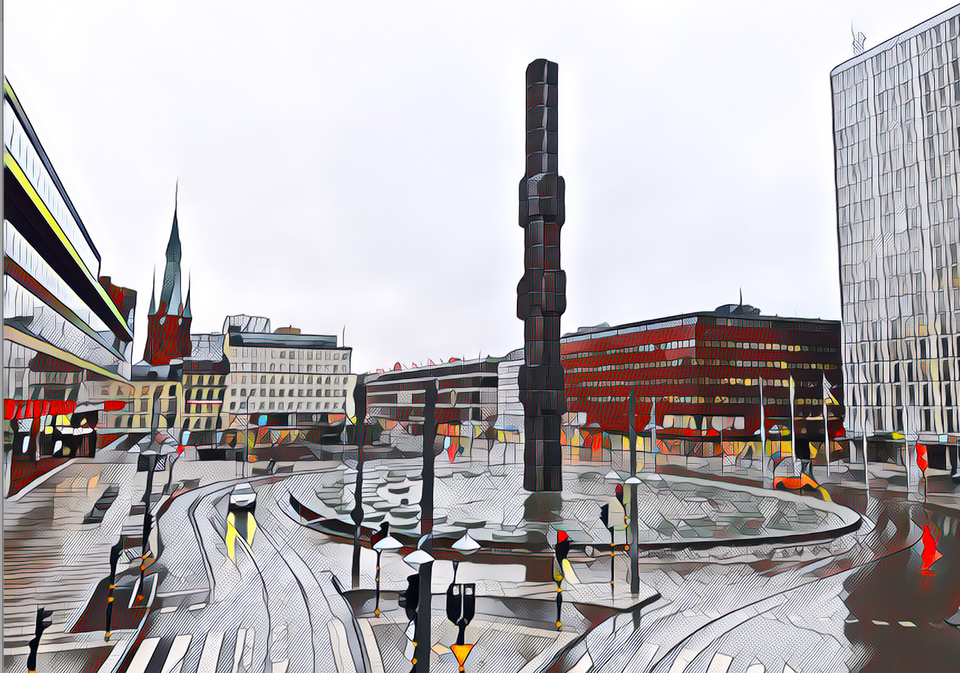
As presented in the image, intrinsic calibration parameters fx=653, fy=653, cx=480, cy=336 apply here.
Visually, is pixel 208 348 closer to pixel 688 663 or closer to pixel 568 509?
pixel 568 509

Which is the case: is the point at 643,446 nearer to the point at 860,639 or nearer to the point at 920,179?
the point at 920,179

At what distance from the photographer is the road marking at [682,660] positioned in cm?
983

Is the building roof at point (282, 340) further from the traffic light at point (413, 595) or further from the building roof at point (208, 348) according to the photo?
the traffic light at point (413, 595)

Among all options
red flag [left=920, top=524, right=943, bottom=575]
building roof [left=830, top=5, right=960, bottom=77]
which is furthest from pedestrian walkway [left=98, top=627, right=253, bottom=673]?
building roof [left=830, top=5, right=960, bottom=77]

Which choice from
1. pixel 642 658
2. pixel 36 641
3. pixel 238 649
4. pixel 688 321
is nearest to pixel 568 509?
pixel 642 658

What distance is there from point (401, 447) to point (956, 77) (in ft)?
154

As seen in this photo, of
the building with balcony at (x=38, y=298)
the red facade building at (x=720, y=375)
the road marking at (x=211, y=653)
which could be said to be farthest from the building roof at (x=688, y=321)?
the road marking at (x=211, y=653)

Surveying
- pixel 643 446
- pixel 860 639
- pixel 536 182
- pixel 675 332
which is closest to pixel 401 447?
pixel 643 446

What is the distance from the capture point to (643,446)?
5634 centimetres

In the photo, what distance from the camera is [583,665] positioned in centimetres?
979

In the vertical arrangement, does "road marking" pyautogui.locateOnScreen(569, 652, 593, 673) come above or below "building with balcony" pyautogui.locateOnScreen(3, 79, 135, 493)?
below

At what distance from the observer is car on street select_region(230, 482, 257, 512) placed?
25.5 meters

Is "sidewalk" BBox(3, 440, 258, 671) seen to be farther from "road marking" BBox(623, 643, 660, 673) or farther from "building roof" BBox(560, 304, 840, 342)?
"building roof" BBox(560, 304, 840, 342)

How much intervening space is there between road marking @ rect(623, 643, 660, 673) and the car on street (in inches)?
716
